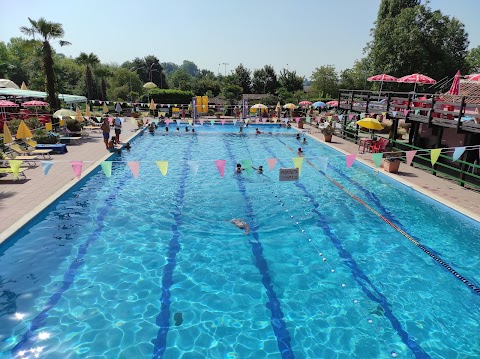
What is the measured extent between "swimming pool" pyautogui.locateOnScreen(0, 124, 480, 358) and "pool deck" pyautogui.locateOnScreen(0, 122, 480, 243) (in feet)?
1.10

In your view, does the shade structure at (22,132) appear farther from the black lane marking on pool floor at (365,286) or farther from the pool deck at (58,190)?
the black lane marking on pool floor at (365,286)

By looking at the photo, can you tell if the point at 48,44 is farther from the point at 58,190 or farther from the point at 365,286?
the point at 365,286

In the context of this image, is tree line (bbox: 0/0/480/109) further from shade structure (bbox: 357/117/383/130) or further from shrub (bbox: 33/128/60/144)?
shade structure (bbox: 357/117/383/130)

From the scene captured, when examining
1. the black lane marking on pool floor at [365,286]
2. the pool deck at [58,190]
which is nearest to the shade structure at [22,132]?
the pool deck at [58,190]

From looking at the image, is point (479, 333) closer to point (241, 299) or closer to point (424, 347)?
point (424, 347)

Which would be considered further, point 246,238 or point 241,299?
point 246,238

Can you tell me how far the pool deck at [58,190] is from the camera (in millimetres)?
9258

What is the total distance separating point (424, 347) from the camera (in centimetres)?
577

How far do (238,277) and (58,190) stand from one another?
23.6 feet

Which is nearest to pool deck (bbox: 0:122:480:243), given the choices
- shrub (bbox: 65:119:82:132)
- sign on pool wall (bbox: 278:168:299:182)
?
sign on pool wall (bbox: 278:168:299:182)

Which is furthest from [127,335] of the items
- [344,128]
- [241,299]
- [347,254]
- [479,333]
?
[344,128]

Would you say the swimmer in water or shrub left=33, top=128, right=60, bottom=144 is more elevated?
shrub left=33, top=128, right=60, bottom=144

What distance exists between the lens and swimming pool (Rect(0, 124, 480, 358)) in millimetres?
5793

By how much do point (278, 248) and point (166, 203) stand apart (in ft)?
15.4
